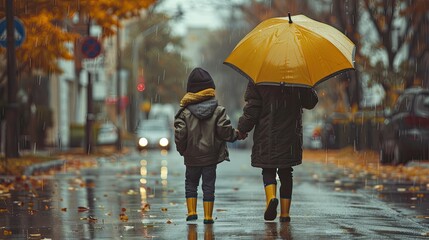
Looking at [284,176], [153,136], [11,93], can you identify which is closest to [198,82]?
[284,176]

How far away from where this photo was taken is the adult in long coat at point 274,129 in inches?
414

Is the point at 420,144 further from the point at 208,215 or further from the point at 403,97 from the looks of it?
the point at 208,215

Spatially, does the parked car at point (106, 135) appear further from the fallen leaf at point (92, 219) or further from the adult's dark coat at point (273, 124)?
the adult's dark coat at point (273, 124)

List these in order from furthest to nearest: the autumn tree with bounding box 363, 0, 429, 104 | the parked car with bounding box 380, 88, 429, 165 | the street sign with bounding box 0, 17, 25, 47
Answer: the autumn tree with bounding box 363, 0, 429, 104, the parked car with bounding box 380, 88, 429, 165, the street sign with bounding box 0, 17, 25, 47

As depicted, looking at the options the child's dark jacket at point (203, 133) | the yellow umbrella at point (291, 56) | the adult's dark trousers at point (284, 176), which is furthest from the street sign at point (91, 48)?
the adult's dark trousers at point (284, 176)

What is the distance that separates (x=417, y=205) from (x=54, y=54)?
14523 millimetres

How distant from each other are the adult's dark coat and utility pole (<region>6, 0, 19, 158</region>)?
11092 millimetres

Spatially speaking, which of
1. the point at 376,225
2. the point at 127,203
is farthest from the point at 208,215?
the point at 127,203

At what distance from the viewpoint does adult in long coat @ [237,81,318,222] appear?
1051cm

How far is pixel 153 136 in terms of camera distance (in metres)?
45.8

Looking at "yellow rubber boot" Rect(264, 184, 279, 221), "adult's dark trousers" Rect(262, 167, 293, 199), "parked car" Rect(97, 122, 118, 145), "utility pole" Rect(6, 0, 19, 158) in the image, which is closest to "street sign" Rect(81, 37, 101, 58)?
"utility pole" Rect(6, 0, 19, 158)

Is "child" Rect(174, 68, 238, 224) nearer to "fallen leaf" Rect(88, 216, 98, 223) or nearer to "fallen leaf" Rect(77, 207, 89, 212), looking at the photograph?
"fallen leaf" Rect(88, 216, 98, 223)

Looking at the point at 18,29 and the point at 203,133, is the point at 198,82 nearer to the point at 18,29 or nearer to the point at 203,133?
the point at 203,133

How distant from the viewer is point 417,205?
12.9 meters
